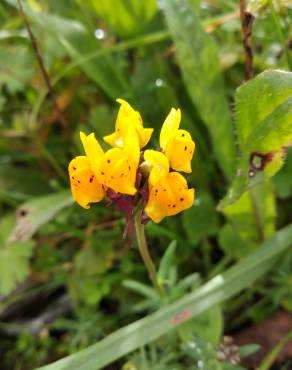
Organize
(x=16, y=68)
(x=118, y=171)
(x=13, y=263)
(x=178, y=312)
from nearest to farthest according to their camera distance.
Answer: (x=118, y=171) → (x=178, y=312) → (x=13, y=263) → (x=16, y=68)

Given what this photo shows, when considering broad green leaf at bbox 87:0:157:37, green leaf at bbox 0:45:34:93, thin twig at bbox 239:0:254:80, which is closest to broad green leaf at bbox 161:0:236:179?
thin twig at bbox 239:0:254:80

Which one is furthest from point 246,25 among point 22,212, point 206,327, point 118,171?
point 22,212

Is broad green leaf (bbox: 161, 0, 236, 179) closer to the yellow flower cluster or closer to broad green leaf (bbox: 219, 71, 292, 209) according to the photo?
broad green leaf (bbox: 219, 71, 292, 209)

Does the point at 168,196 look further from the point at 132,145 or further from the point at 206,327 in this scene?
the point at 206,327

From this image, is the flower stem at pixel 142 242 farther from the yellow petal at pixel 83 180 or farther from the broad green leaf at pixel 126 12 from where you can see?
the broad green leaf at pixel 126 12

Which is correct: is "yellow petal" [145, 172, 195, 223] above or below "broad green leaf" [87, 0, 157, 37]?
below

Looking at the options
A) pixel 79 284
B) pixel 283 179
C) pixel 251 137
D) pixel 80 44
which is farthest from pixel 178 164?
pixel 80 44

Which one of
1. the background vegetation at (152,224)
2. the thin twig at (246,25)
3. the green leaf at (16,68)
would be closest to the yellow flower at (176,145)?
the background vegetation at (152,224)

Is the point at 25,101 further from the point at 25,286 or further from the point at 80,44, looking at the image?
the point at 25,286
